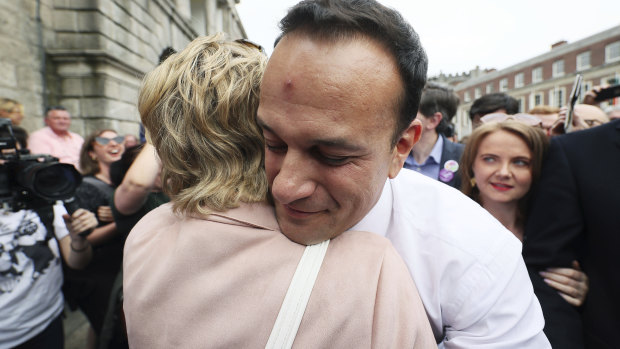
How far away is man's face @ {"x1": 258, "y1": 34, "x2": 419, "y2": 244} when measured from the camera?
0.83 m

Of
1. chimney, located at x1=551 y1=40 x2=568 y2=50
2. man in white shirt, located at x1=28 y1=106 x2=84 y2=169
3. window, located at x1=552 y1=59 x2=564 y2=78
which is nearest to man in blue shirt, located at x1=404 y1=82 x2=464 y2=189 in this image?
man in white shirt, located at x1=28 y1=106 x2=84 y2=169

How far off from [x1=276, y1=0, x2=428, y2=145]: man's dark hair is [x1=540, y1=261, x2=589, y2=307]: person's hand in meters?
1.20

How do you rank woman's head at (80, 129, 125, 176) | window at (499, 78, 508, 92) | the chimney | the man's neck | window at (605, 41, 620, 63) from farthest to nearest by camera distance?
1. window at (499, 78, 508, 92)
2. the chimney
3. window at (605, 41, 620, 63)
4. the man's neck
5. woman's head at (80, 129, 125, 176)

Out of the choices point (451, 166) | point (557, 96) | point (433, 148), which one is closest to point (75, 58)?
point (433, 148)

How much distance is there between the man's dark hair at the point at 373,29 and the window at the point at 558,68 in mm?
41773

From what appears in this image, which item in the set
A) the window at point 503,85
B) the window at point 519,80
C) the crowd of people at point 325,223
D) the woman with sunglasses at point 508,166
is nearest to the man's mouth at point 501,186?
the woman with sunglasses at point 508,166

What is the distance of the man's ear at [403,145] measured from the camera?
1.08 m

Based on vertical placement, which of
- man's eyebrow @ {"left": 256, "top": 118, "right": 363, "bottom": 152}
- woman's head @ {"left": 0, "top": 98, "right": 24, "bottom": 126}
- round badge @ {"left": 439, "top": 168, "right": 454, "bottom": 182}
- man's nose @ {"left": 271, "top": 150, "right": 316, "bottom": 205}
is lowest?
round badge @ {"left": 439, "top": 168, "right": 454, "bottom": 182}

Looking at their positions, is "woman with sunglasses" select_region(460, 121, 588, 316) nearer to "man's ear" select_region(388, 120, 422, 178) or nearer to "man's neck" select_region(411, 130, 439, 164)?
"man's neck" select_region(411, 130, 439, 164)

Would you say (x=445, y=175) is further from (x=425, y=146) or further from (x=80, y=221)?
(x=80, y=221)

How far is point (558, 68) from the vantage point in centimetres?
3362

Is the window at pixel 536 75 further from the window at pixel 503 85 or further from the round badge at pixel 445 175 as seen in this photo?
the round badge at pixel 445 175

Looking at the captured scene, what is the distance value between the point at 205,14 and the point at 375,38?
18776 mm

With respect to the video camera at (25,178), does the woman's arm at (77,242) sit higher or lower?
lower
